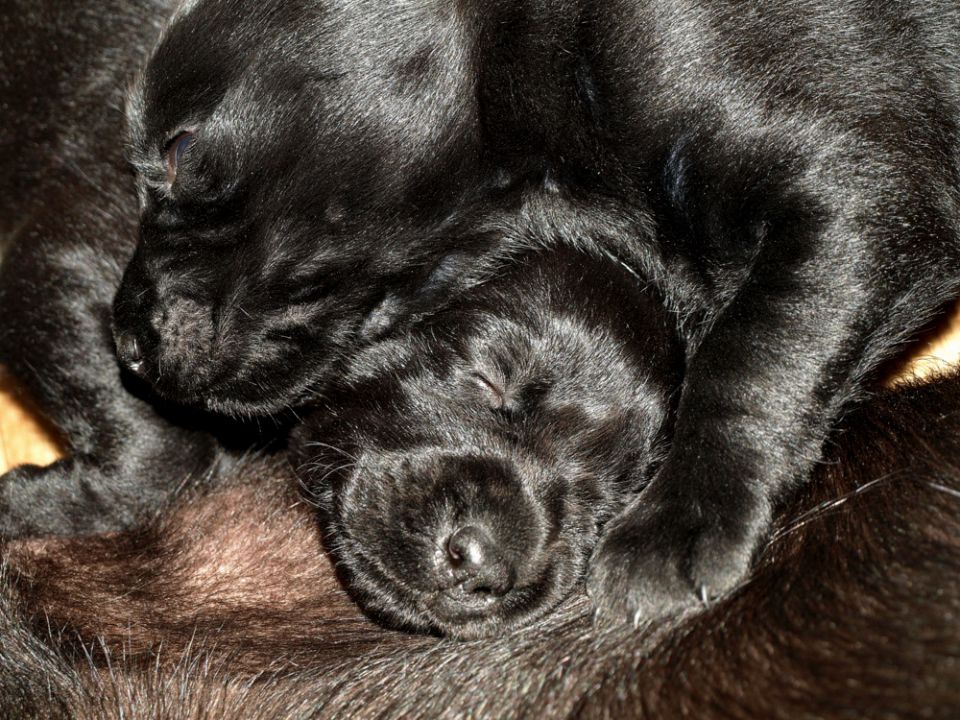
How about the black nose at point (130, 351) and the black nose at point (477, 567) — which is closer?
the black nose at point (477, 567)

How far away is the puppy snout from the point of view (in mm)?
1684

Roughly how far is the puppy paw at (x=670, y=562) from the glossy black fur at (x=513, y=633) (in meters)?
0.03

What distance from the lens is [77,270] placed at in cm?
216

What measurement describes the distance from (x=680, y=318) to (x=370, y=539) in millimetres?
638

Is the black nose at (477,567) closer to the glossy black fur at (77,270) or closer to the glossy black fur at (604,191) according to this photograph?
the glossy black fur at (604,191)

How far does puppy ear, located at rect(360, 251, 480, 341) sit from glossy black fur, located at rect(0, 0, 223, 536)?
44cm

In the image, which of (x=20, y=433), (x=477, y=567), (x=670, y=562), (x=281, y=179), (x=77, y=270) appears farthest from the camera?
(x=20, y=433)

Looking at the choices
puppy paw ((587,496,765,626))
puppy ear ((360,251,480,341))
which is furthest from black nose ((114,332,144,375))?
puppy paw ((587,496,765,626))

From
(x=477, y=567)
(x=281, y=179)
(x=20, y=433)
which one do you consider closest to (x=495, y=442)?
(x=477, y=567)

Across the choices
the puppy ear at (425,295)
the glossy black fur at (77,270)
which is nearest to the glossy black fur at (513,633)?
the glossy black fur at (77,270)

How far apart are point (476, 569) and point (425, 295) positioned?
0.48 metres

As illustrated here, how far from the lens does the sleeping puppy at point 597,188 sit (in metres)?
1.67

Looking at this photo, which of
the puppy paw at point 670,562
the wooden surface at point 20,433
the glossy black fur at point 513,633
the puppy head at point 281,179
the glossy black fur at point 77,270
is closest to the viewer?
the glossy black fur at point 513,633

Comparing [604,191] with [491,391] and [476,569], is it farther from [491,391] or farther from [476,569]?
[476,569]
